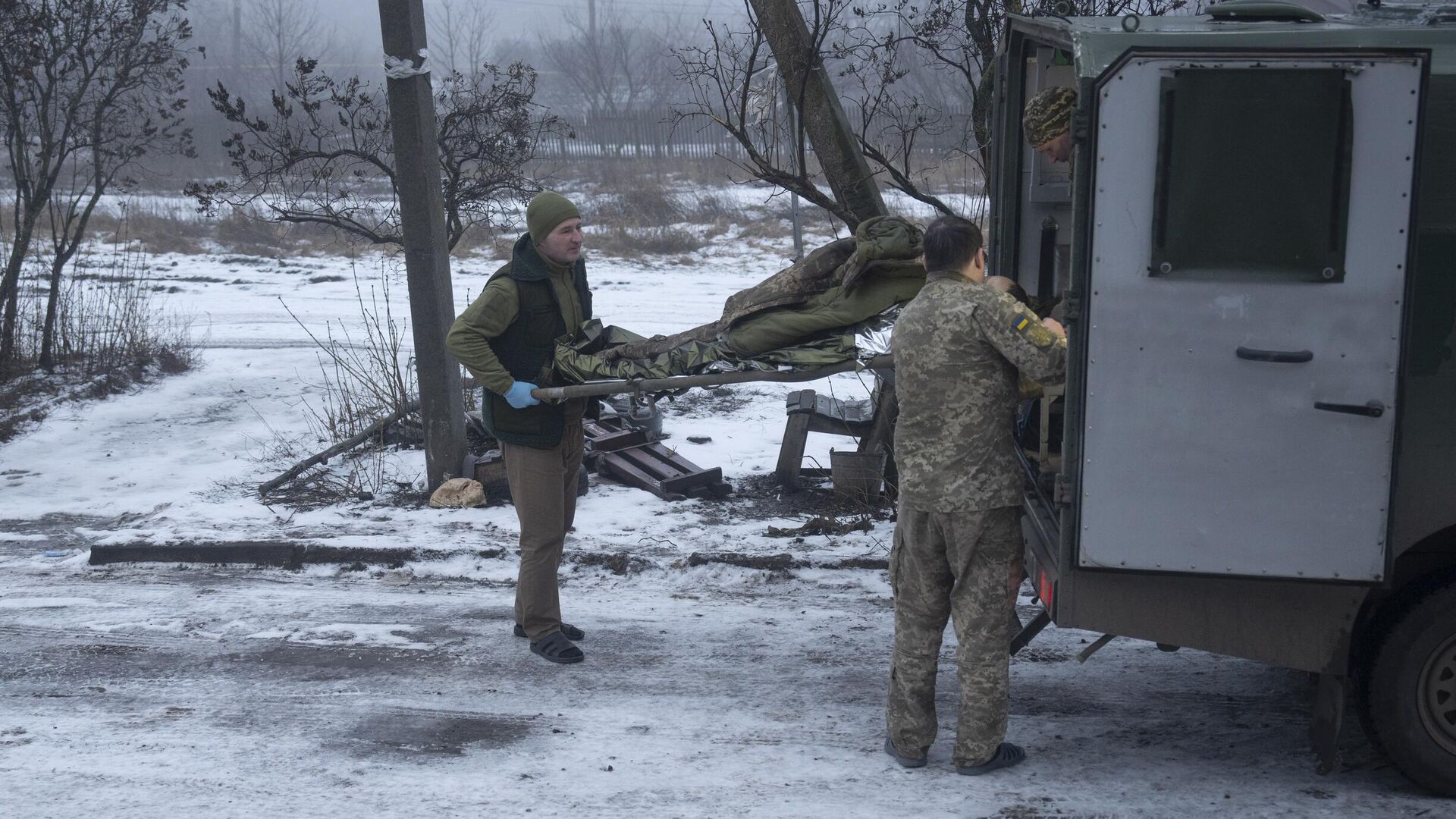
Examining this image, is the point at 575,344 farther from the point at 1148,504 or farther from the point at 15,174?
the point at 15,174

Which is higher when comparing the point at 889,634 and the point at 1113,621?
the point at 1113,621

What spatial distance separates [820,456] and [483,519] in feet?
7.45

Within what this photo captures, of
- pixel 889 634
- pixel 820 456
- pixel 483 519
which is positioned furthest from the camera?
pixel 820 456

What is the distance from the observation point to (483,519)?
664 centimetres

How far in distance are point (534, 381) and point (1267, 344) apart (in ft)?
9.51

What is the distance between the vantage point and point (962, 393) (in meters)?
3.66

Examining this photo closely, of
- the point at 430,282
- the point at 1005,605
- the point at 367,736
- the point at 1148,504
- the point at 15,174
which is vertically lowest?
the point at 367,736

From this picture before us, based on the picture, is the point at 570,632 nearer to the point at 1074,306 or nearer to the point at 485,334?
the point at 485,334

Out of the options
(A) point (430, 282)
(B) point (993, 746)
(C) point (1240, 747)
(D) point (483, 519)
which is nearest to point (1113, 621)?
(B) point (993, 746)

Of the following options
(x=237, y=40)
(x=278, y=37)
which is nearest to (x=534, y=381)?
(x=278, y=37)

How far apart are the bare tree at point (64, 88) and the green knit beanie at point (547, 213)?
6321mm

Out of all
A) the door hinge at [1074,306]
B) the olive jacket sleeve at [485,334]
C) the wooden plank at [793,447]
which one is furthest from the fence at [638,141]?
the door hinge at [1074,306]

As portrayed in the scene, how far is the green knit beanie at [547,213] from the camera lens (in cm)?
477

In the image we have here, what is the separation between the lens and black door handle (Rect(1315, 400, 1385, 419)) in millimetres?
3135
